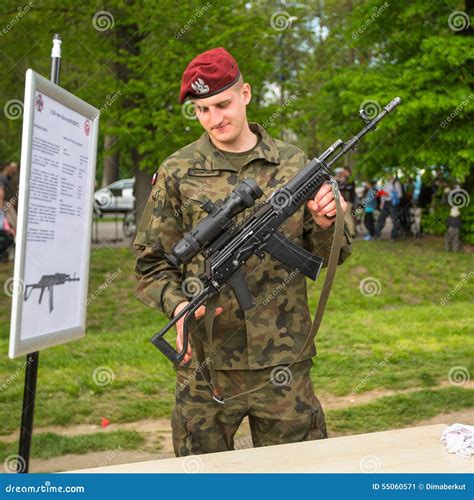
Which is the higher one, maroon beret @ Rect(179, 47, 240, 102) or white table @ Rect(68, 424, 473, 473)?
maroon beret @ Rect(179, 47, 240, 102)

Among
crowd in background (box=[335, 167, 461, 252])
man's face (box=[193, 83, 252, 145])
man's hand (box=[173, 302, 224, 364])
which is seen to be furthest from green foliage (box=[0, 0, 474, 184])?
man's hand (box=[173, 302, 224, 364])

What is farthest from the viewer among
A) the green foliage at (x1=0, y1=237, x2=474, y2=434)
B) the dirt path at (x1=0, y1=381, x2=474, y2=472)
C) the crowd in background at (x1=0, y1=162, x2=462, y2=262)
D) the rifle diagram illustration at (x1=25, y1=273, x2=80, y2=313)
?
the crowd in background at (x1=0, y1=162, x2=462, y2=262)

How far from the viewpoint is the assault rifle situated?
2684mm

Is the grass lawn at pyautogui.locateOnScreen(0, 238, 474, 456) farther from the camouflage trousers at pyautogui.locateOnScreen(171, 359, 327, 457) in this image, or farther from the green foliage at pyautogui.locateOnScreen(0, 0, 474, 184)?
the green foliage at pyautogui.locateOnScreen(0, 0, 474, 184)

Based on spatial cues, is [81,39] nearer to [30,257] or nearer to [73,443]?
[73,443]

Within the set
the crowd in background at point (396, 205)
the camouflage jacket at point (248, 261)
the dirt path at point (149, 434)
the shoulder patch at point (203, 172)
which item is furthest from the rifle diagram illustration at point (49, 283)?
the crowd in background at point (396, 205)

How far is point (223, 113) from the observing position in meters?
2.78

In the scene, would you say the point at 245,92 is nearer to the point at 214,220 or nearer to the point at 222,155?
the point at 222,155

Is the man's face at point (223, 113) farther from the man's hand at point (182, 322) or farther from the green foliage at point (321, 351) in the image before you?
the green foliage at point (321, 351)

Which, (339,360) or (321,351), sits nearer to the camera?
(339,360)

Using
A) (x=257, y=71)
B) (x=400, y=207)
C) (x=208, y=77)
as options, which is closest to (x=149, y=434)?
(x=208, y=77)

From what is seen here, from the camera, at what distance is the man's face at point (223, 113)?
2.77 meters

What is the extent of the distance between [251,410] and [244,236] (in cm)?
65

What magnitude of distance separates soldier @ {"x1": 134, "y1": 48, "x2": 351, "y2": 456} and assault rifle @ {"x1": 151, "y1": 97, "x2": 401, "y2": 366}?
0.35 feet
